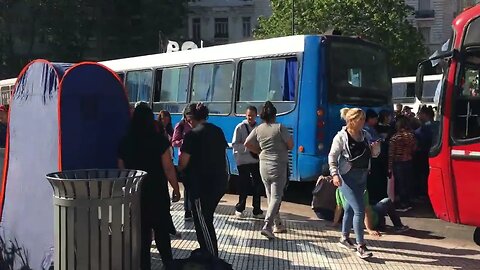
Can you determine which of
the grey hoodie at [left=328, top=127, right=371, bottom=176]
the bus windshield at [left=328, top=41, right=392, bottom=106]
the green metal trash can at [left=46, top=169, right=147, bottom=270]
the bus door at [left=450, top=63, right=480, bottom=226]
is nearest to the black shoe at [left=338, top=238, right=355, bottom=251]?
the grey hoodie at [left=328, top=127, right=371, bottom=176]

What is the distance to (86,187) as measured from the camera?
4.12 meters

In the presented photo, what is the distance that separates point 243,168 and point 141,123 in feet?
11.6

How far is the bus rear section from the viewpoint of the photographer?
32.1 ft

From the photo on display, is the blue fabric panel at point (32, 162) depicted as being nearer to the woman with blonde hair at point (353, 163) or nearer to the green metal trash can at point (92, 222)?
the green metal trash can at point (92, 222)

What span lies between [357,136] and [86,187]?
3.29 meters

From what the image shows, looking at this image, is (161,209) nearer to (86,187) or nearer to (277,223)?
(86,187)

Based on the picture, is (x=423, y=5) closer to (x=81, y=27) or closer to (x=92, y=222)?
(x=81, y=27)

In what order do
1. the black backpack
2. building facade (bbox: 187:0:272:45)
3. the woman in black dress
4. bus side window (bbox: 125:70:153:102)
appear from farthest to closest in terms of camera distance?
building facade (bbox: 187:0:272:45) → bus side window (bbox: 125:70:153:102) → the woman in black dress → the black backpack

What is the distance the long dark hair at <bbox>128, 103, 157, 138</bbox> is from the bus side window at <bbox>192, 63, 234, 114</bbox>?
5995mm

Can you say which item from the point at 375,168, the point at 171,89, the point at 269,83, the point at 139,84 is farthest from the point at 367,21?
the point at 375,168

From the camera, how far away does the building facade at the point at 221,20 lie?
194 ft

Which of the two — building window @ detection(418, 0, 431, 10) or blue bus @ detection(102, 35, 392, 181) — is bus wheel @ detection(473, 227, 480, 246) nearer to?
blue bus @ detection(102, 35, 392, 181)

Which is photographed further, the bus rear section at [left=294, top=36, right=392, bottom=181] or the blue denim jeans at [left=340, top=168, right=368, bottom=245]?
the bus rear section at [left=294, top=36, right=392, bottom=181]

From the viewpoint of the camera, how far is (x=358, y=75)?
10.6 metres
